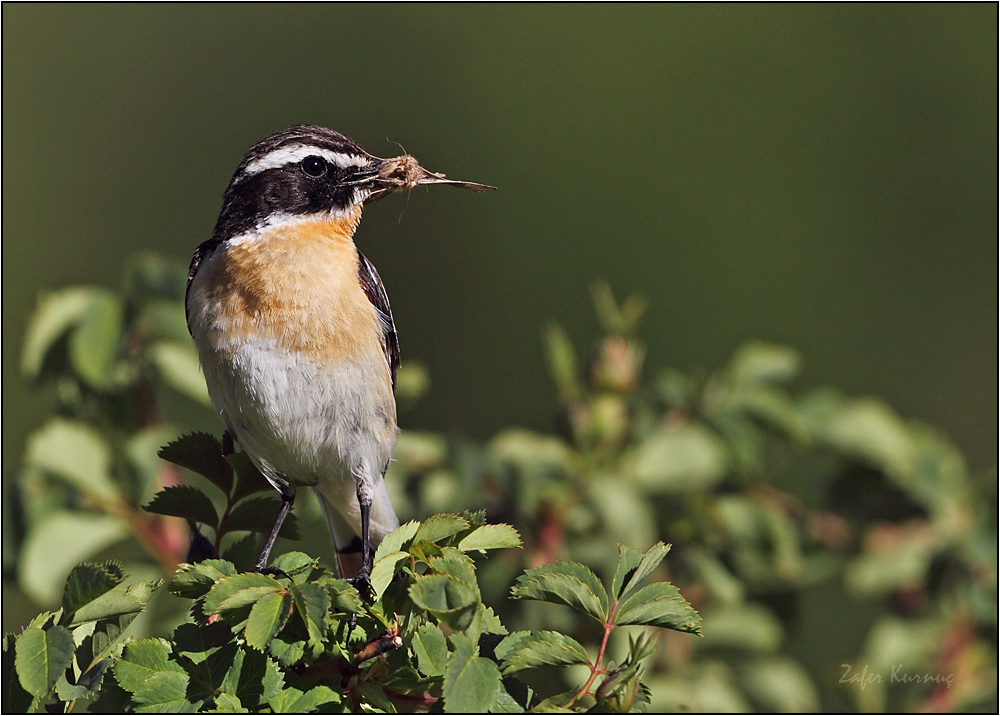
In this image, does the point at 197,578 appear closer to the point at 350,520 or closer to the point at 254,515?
the point at 254,515

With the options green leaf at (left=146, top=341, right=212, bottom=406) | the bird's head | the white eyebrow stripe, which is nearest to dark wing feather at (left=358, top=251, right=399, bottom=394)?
the bird's head

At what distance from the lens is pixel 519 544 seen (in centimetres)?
167

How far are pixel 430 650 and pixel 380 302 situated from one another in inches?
52.6

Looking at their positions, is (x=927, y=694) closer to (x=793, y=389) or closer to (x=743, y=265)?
(x=793, y=389)

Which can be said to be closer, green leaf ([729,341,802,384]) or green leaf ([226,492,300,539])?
green leaf ([226,492,300,539])

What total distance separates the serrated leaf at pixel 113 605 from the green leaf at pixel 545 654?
611 millimetres

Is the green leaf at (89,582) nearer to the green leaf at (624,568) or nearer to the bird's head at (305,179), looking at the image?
the green leaf at (624,568)

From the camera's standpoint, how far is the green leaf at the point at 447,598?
1.46m

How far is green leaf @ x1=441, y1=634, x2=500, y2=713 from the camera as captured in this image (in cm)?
143

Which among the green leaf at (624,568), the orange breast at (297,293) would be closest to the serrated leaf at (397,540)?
the green leaf at (624,568)

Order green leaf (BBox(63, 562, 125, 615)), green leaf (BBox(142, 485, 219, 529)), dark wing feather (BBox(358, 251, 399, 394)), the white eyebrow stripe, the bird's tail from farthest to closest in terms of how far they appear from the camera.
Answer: the bird's tail < dark wing feather (BBox(358, 251, 399, 394)) < the white eyebrow stripe < green leaf (BBox(142, 485, 219, 529)) < green leaf (BBox(63, 562, 125, 615))

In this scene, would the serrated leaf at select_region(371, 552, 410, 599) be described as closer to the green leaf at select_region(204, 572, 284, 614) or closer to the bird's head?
the green leaf at select_region(204, 572, 284, 614)

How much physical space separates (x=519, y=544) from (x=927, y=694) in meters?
2.20

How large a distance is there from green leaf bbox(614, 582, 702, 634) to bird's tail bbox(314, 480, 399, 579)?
4.10ft
